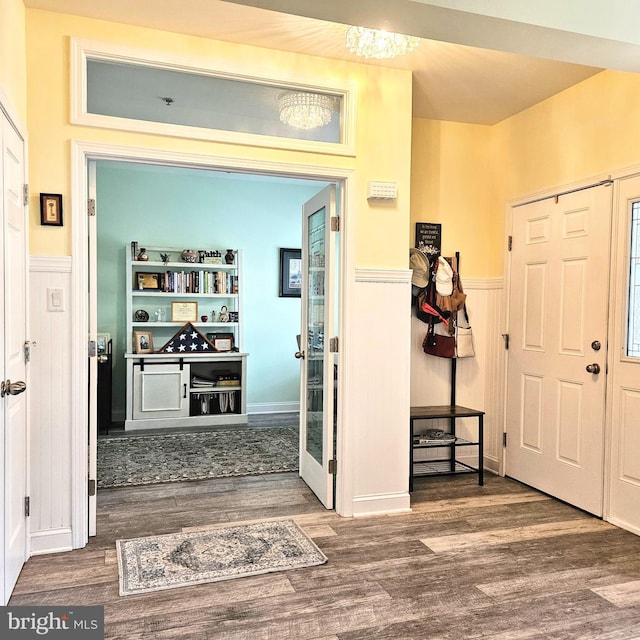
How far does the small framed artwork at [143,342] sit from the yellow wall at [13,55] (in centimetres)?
351

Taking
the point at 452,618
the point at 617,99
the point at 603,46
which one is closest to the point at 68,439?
the point at 452,618

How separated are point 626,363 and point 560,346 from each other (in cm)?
53

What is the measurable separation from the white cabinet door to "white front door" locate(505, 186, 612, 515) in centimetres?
333

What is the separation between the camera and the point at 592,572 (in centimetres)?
267

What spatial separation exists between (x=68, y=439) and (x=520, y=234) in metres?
3.31

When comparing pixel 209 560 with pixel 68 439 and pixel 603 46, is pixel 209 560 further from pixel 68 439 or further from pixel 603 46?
pixel 603 46

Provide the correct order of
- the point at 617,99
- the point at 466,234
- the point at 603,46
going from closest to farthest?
1. the point at 603,46
2. the point at 617,99
3. the point at 466,234

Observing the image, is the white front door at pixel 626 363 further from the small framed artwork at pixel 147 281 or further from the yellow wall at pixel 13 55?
the small framed artwork at pixel 147 281

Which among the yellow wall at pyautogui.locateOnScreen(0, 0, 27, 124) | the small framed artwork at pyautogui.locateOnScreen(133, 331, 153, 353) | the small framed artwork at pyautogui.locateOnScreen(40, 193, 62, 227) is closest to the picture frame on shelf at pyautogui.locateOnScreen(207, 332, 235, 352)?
the small framed artwork at pyautogui.locateOnScreen(133, 331, 153, 353)

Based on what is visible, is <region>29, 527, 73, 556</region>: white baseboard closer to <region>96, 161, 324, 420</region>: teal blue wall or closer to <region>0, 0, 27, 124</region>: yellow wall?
<region>0, 0, 27, 124</region>: yellow wall

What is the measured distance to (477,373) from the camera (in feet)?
14.5

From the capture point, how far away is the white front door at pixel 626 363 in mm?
3137

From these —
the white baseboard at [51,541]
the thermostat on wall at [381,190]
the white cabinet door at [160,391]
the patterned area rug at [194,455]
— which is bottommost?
the patterned area rug at [194,455]

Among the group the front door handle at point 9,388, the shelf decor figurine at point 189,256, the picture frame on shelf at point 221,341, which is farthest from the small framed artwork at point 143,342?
the front door handle at point 9,388
